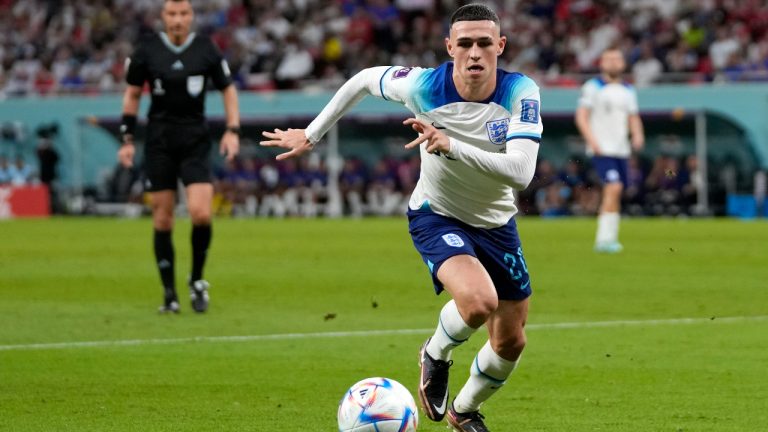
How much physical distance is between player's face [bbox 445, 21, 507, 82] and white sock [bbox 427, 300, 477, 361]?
1.13 m

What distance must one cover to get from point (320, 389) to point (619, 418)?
187cm

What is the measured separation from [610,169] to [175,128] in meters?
8.03

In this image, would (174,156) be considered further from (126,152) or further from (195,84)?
(195,84)

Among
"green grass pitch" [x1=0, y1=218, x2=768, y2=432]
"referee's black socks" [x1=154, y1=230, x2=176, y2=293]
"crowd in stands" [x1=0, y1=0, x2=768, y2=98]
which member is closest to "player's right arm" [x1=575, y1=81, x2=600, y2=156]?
"green grass pitch" [x1=0, y1=218, x2=768, y2=432]

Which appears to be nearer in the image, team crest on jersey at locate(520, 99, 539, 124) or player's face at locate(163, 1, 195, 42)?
team crest on jersey at locate(520, 99, 539, 124)

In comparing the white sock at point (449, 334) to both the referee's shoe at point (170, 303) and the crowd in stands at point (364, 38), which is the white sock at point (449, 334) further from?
the crowd in stands at point (364, 38)

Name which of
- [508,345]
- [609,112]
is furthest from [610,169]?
[508,345]

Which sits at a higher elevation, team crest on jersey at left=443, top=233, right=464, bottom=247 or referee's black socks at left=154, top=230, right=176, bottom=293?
team crest on jersey at left=443, top=233, right=464, bottom=247

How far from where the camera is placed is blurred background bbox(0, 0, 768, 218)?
1194 inches

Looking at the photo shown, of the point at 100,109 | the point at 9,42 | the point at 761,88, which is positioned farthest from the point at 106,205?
the point at 761,88

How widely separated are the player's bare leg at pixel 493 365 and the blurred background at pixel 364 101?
23.1 meters

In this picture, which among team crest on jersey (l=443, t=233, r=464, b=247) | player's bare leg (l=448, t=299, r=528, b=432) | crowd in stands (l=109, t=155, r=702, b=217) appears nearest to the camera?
player's bare leg (l=448, t=299, r=528, b=432)

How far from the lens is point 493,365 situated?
671cm

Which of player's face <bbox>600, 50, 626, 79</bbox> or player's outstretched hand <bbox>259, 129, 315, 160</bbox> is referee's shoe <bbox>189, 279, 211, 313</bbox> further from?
player's face <bbox>600, 50, 626, 79</bbox>
